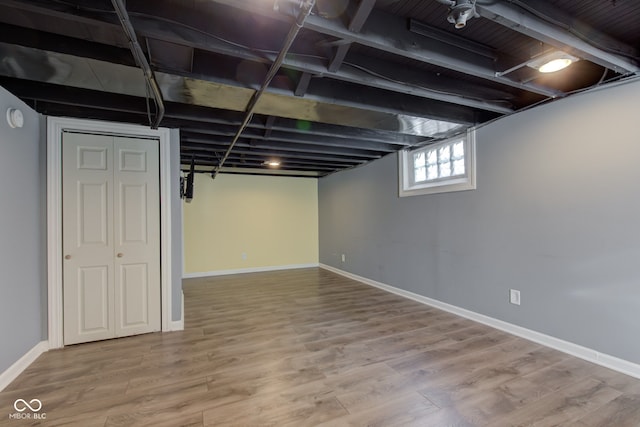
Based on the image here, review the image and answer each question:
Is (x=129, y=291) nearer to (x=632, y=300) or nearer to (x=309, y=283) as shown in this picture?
(x=309, y=283)

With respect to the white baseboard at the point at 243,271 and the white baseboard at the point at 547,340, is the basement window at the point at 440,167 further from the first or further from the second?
the white baseboard at the point at 243,271

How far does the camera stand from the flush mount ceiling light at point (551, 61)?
6.48ft

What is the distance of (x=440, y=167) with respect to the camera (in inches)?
154

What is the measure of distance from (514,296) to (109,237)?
419 centimetres

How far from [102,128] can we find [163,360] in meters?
2.29

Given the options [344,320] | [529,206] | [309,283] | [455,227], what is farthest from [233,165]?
[529,206]

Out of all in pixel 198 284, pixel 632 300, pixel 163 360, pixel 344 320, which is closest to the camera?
pixel 632 300

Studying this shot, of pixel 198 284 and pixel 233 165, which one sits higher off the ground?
pixel 233 165

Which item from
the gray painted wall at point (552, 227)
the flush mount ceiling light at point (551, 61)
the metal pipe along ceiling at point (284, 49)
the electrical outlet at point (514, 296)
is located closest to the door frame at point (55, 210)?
the metal pipe along ceiling at point (284, 49)

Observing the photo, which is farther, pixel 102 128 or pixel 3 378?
pixel 102 128

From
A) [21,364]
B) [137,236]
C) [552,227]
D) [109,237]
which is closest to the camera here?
[21,364]

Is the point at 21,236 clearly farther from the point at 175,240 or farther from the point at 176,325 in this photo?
the point at 176,325

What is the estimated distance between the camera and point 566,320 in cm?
253

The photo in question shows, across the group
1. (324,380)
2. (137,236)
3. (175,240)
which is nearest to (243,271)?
(175,240)
